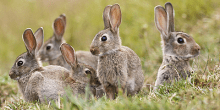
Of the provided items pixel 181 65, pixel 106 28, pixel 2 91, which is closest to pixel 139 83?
pixel 181 65

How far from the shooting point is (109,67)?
420 cm

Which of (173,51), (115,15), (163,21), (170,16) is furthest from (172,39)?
(115,15)

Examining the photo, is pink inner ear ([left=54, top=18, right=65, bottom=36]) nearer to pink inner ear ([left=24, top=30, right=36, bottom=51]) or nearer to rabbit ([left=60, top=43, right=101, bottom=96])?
pink inner ear ([left=24, top=30, right=36, bottom=51])

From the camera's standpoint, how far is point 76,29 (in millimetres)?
9297

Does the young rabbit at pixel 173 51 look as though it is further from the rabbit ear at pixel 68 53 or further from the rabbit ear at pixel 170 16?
the rabbit ear at pixel 68 53

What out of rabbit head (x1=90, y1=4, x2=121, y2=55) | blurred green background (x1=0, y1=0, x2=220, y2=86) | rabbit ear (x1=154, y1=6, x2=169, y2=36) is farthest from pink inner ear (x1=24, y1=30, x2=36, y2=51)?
blurred green background (x1=0, y1=0, x2=220, y2=86)

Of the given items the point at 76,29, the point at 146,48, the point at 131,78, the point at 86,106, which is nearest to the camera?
the point at 86,106

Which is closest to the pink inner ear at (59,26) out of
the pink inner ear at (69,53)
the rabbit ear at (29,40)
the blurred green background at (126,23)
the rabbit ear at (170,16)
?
the blurred green background at (126,23)

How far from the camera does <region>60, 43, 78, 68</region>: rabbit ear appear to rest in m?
4.57

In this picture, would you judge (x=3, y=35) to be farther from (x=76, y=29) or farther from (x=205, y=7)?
(x=205, y=7)

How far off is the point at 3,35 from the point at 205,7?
8.20 meters

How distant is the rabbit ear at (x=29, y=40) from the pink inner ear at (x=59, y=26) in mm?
1667

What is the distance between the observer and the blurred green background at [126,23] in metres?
6.31

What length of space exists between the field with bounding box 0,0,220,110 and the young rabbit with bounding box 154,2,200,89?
0.22 meters
